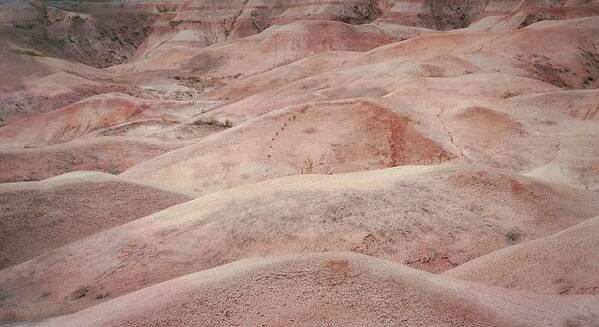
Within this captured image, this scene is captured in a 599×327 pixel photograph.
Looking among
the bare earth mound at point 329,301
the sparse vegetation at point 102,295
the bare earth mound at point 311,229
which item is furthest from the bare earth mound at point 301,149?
the bare earth mound at point 329,301

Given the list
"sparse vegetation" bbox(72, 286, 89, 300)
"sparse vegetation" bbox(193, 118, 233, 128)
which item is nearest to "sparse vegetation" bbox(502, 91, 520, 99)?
"sparse vegetation" bbox(193, 118, 233, 128)

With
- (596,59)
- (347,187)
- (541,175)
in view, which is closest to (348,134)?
(541,175)

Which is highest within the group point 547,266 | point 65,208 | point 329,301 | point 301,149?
point 329,301

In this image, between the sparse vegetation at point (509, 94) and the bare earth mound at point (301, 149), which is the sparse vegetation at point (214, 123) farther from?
the sparse vegetation at point (509, 94)

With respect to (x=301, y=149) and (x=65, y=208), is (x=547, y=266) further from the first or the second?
(x=301, y=149)

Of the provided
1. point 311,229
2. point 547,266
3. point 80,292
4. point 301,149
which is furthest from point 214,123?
point 547,266

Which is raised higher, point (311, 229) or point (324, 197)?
point (324, 197)
